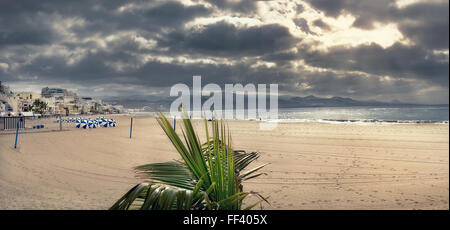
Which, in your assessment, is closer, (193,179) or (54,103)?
(193,179)

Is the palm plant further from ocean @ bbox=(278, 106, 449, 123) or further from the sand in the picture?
ocean @ bbox=(278, 106, 449, 123)

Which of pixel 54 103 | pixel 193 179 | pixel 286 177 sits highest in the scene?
pixel 54 103

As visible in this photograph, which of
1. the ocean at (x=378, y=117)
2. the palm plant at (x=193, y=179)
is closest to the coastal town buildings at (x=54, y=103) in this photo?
the ocean at (x=378, y=117)

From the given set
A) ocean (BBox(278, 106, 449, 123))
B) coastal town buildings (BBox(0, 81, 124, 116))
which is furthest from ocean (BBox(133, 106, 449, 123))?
coastal town buildings (BBox(0, 81, 124, 116))

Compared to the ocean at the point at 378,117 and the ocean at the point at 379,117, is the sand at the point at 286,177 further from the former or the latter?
the ocean at the point at 379,117

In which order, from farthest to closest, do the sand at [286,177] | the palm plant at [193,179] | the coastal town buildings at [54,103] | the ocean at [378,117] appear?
the coastal town buildings at [54,103]
the ocean at [378,117]
the sand at [286,177]
the palm plant at [193,179]

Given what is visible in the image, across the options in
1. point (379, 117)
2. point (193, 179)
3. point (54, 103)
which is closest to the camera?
point (193, 179)

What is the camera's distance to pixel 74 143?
13.5 m

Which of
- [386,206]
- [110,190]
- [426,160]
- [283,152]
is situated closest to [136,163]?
[110,190]

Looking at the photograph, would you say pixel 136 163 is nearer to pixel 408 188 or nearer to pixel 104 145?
pixel 104 145

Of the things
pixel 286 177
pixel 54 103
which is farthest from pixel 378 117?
pixel 54 103

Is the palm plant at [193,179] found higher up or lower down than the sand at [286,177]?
higher up

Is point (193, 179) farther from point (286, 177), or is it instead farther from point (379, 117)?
point (379, 117)
